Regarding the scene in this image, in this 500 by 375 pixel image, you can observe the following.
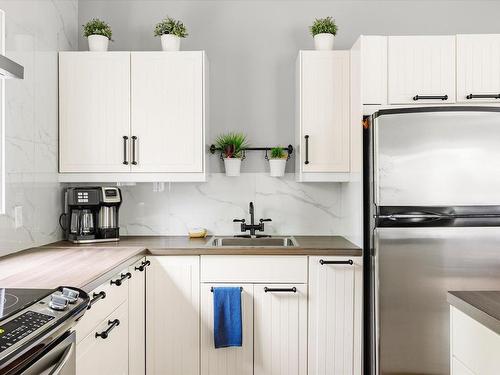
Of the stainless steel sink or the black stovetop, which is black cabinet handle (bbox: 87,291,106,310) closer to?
the black stovetop

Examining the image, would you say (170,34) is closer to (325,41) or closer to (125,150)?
(125,150)

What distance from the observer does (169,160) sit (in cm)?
284

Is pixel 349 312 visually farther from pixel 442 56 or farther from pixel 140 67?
pixel 140 67

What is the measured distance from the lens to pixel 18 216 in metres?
2.42

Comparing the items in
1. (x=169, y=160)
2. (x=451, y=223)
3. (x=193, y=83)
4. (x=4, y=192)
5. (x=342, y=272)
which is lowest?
(x=342, y=272)

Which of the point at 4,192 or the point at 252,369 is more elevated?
the point at 4,192

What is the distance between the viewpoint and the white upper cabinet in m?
2.80

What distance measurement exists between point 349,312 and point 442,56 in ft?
5.16

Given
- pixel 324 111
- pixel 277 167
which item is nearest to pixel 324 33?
pixel 324 111

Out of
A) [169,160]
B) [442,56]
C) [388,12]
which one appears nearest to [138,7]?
[169,160]

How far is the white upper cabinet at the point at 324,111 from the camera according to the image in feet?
9.20

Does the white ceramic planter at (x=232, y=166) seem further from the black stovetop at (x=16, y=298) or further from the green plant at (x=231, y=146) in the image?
the black stovetop at (x=16, y=298)

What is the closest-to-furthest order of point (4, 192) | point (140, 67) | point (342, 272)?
point (4, 192) < point (342, 272) < point (140, 67)

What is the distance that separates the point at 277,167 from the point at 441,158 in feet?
3.50
